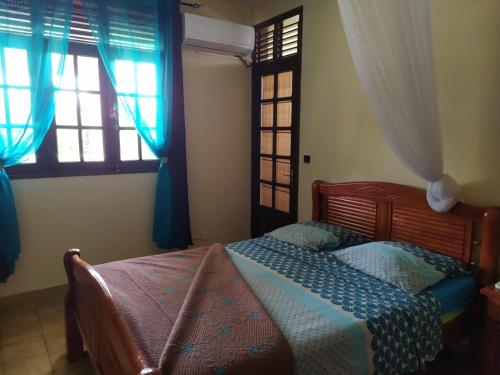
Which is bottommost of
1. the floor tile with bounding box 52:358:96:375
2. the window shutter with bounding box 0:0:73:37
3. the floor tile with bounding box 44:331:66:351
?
the floor tile with bounding box 52:358:96:375

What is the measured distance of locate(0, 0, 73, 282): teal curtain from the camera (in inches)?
109

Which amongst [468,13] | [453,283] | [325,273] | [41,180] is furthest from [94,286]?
[468,13]

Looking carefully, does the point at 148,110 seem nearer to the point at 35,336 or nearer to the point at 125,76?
the point at 125,76

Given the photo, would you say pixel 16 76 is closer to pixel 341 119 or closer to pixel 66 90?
pixel 66 90

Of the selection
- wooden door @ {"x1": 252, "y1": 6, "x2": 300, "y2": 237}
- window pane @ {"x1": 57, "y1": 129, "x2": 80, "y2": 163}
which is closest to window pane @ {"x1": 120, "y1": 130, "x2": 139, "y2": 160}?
window pane @ {"x1": 57, "y1": 129, "x2": 80, "y2": 163}

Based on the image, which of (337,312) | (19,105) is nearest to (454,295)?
(337,312)

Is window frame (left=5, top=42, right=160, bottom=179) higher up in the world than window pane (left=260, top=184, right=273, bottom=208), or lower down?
higher up

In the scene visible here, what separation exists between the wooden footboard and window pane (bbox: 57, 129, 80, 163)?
50.4 inches

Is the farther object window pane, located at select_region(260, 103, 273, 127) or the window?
window pane, located at select_region(260, 103, 273, 127)

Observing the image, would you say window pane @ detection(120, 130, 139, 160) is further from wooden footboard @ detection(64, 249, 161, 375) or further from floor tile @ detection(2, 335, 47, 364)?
floor tile @ detection(2, 335, 47, 364)

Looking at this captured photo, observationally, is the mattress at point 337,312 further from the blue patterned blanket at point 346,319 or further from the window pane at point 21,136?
the window pane at point 21,136

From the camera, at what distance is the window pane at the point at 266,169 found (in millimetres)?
3912

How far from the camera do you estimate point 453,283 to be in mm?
2131

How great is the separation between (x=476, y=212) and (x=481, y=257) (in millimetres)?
276
